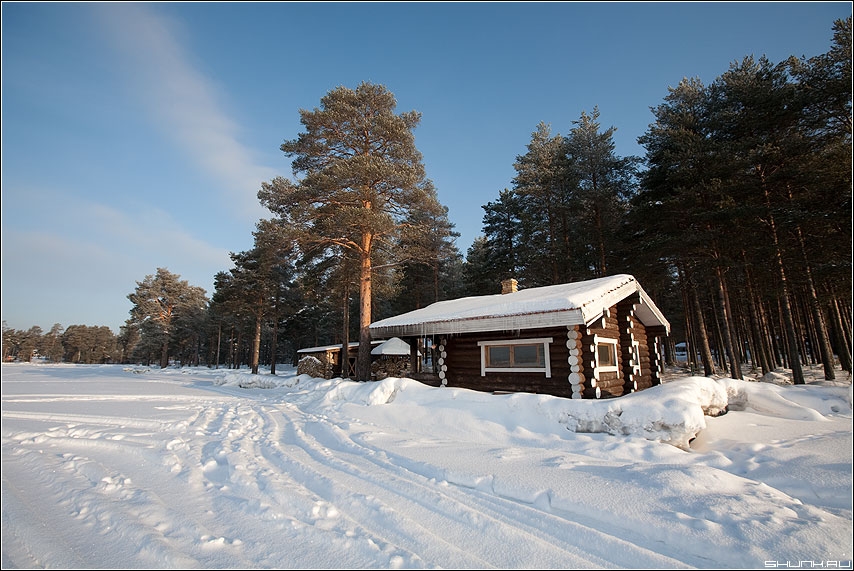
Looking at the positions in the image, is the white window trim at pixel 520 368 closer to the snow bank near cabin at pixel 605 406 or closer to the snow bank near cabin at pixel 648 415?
the snow bank near cabin at pixel 605 406

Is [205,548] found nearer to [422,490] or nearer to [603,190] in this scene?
[422,490]

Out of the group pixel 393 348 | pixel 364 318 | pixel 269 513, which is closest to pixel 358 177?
pixel 364 318

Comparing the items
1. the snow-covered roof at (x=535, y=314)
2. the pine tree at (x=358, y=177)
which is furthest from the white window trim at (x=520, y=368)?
the pine tree at (x=358, y=177)

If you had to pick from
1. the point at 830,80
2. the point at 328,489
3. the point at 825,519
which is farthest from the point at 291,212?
the point at 830,80

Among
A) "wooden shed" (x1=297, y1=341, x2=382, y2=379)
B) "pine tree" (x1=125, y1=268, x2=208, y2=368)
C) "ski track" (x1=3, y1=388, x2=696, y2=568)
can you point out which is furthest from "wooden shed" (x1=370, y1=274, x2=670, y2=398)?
"pine tree" (x1=125, y1=268, x2=208, y2=368)

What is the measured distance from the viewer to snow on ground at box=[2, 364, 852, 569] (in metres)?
3.35

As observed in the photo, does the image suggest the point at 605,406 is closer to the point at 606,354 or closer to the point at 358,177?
the point at 606,354

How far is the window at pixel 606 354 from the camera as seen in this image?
474 inches

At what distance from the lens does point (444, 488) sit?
493cm

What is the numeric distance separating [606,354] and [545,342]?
3002 mm

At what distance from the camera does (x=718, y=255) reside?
18.2 m

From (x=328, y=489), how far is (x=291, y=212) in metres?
12.8

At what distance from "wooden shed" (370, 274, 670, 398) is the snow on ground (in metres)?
2.32

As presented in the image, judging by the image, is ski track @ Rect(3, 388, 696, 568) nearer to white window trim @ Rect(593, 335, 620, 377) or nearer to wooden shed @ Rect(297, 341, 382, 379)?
white window trim @ Rect(593, 335, 620, 377)
